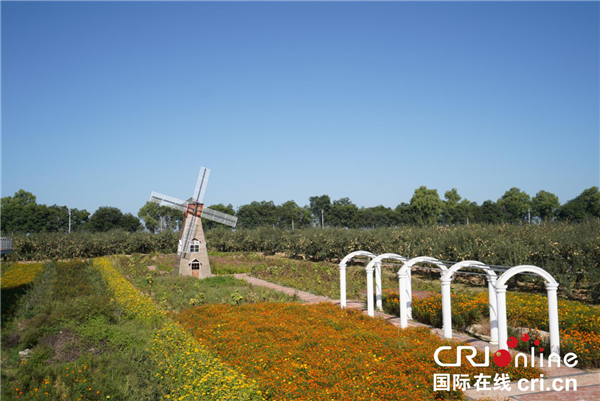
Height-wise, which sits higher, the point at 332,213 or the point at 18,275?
the point at 332,213

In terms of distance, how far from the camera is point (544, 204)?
6856 cm

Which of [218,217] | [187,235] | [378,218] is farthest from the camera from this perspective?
[378,218]

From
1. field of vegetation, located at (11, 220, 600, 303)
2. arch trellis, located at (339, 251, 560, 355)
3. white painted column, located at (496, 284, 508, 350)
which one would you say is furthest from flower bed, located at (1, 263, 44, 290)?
white painted column, located at (496, 284, 508, 350)

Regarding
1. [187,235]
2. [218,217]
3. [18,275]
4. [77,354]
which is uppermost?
[218,217]

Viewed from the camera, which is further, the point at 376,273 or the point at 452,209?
the point at 452,209

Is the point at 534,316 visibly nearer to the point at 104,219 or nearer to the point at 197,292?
the point at 197,292

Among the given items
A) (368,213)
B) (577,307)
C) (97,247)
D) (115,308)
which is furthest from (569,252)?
(368,213)

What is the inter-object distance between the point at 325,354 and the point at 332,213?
74580mm

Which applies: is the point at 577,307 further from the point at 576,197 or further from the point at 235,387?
the point at 576,197

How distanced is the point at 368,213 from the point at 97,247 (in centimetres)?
5416

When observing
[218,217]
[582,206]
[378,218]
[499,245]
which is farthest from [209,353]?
[378,218]

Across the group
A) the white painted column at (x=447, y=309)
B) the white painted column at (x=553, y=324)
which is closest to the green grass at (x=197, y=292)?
the white painted column at (x=447, y=309)

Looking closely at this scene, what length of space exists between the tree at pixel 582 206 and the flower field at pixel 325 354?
5747cm

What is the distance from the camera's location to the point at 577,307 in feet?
34.6
